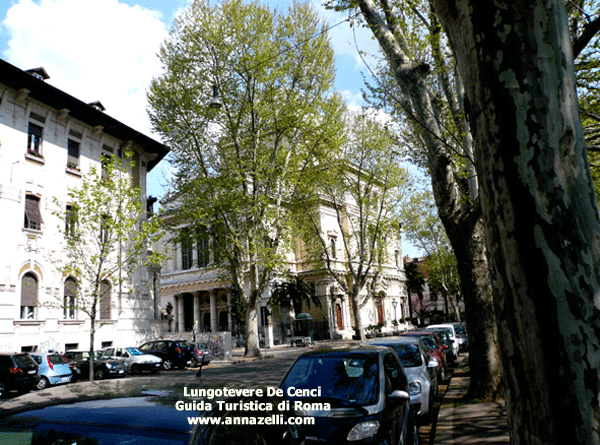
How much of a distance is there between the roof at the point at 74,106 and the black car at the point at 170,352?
1324cm

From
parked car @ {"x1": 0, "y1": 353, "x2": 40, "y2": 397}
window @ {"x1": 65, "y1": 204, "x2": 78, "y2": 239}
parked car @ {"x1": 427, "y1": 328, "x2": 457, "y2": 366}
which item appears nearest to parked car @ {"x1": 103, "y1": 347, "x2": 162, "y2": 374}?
parked car @ {"x1": 0, "y1": 353, "x2": 40, "y2": 397}

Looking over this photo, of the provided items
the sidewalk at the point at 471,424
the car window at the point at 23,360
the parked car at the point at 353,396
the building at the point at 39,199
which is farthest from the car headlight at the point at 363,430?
the building at the point at 39,199

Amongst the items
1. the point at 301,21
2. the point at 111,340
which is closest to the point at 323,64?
the point at 301,21

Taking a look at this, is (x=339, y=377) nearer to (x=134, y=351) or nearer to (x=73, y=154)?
(x=134, y=351)

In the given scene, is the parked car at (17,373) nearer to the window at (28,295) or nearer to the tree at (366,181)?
the window at (28,295)

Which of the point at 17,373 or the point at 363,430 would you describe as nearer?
the point at 363,430

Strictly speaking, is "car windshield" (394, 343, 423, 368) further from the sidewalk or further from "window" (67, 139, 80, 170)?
"window" (67, 139, 80, 170)

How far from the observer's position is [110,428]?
7.95ft

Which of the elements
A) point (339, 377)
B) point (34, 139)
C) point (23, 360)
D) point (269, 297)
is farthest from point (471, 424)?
point (269, 297)

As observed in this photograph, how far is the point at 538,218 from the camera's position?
2305mm

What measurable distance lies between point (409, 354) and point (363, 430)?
5.05 meters

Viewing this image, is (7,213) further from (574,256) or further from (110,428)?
(574,256)

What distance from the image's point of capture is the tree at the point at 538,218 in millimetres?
2172

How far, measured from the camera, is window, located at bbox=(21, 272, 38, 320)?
21.6 metres
